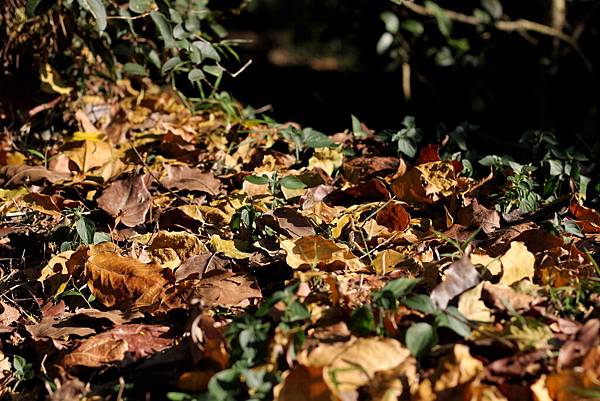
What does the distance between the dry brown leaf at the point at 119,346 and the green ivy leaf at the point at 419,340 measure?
0.55 metres

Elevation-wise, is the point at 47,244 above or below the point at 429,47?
above

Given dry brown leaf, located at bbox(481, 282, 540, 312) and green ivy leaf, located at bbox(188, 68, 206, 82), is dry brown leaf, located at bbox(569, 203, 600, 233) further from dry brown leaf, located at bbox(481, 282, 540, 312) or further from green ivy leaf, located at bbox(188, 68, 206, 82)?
green ivy leaf, located at bbox(188, 68, 206, 82)

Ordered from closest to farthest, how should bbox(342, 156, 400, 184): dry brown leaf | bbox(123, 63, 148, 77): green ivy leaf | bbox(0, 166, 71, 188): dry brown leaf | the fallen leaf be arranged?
the fallen leaf, bbox(342, 156, 400, 184): dry brown leaf, bbox(0, 166, 71, 188): dry brown leaf, bbox(123, 63, 148, 77): green ivy leaf

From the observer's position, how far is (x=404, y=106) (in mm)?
4684

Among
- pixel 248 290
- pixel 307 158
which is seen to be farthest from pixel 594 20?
pixel 248 290

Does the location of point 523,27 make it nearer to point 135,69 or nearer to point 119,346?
point 135,69

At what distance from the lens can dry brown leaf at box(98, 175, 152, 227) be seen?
223 cm

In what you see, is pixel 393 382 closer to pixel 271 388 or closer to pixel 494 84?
pixel 271 388

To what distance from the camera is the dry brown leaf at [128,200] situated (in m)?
2.23

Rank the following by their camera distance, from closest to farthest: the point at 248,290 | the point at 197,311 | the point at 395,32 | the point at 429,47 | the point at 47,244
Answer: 1. the point at 197,311
2. the point at 248,290
3. the point at 47,244
4. the point at 395,32
5. the point at 429,47

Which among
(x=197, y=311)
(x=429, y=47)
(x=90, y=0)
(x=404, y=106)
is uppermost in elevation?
(x=90, y=0)

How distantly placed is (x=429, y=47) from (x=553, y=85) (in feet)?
2.92

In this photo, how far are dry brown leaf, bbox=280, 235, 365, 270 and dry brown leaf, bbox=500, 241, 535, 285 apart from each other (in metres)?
0.34

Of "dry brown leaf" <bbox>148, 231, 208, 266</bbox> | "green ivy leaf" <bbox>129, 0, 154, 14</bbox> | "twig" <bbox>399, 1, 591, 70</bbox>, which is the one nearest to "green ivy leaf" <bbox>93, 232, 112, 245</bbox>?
"dry brown leaf" <bbox>148, 231, 208, 266</bbox>
